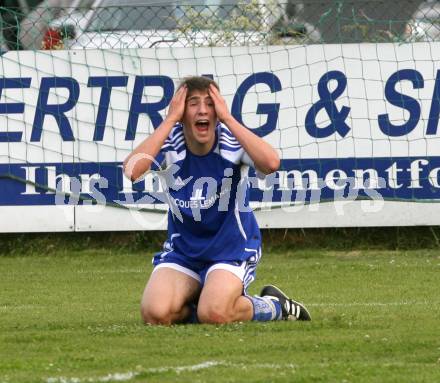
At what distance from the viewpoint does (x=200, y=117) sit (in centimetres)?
752

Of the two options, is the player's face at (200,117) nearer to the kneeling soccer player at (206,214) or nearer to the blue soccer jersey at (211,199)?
the kneeling soccer player at (206,214)

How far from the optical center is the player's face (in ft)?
24.7

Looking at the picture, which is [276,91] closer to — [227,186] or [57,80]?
[57,80]

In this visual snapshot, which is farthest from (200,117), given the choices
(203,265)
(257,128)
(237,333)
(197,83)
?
(257,128)

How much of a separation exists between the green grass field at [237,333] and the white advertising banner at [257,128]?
0.77 m

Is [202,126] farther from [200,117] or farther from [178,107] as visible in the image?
[178,107]

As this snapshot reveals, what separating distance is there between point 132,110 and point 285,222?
1.82 metres

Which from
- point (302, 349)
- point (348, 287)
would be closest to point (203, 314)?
point (302, 349)

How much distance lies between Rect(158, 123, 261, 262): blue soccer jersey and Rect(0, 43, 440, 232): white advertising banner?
13.9 feet

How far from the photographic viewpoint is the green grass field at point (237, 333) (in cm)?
581

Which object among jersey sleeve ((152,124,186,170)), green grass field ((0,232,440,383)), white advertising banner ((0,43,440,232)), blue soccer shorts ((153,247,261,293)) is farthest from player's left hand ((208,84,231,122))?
white advertising banner ((0,43,440,232))

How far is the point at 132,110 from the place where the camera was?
12.2 meters

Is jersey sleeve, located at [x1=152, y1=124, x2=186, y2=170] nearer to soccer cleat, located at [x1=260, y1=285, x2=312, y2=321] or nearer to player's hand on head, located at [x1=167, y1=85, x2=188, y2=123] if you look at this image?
player's hand on head, located at [x1=167, y1=85, x2=188, y2=123]

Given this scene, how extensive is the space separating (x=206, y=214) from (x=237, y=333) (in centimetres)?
91
